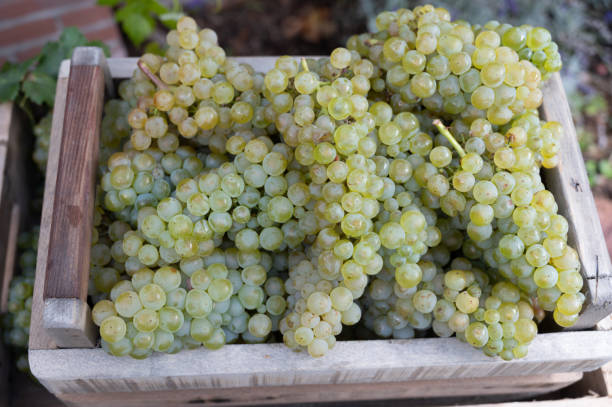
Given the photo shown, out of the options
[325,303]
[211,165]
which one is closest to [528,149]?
A: [325,303]

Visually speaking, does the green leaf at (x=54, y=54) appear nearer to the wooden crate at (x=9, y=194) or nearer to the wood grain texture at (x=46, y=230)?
the wooden crate at (x=9, y=194)

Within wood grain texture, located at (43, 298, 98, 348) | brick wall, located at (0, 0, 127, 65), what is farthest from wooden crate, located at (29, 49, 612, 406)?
brick wall, located at (0, 0, 127, 65)

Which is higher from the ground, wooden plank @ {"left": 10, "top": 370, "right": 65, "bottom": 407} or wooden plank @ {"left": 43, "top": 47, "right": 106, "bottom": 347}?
wooden plank @ {"left": 43, "top": 47, "right": 106, "bottom": 347}

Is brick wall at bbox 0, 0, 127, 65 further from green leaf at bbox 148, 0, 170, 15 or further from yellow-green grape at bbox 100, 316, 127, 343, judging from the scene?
yellow-green grape at bbox 100, 316, 127, 343

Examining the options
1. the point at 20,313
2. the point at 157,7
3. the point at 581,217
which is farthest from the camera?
the point at 157,7

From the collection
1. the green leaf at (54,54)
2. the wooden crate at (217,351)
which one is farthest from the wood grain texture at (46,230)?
the green leaf at (54,54)

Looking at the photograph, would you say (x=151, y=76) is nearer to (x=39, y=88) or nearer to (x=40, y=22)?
(x=39, y=88)

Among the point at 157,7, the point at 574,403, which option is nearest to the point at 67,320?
the point at 574,403
